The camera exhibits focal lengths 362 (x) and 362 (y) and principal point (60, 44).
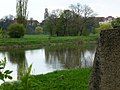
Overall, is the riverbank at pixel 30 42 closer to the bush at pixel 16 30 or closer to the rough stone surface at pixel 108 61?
the bush at pixel 16 30

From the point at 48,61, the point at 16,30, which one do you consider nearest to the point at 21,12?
the point at 16,30

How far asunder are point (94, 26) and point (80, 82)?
212 ft

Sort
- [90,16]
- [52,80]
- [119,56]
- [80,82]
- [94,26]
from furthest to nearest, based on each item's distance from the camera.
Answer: [94,26]
[90,16]
[52,80]
[80,82]
[119,56]

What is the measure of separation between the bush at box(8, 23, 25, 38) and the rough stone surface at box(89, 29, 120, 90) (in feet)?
150

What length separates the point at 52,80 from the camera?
36.0 ft

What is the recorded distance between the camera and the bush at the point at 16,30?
48.8 metres

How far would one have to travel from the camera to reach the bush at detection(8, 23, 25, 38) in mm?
48812

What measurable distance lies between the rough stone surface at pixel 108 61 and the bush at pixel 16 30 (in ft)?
150

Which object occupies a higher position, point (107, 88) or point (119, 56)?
point (119, 56)

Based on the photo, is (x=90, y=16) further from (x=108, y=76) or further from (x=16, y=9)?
(x=108, y=76)

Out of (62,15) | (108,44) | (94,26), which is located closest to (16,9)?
(62,15)

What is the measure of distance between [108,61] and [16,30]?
46.7 meters

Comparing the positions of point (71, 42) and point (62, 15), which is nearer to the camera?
point (71, 42)

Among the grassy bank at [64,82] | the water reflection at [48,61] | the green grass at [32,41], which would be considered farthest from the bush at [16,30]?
the grassy bank at [64,82]
